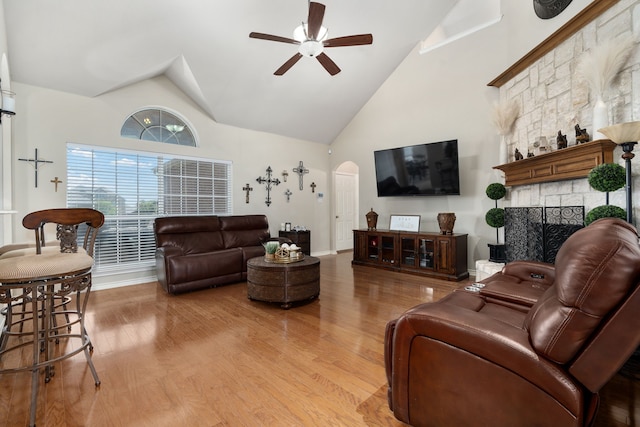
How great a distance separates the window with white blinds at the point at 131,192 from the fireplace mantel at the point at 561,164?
5008 mm

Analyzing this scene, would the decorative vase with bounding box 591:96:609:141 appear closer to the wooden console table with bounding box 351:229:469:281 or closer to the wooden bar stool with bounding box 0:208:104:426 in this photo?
the wooden console table with bounding box 351:229:469:281

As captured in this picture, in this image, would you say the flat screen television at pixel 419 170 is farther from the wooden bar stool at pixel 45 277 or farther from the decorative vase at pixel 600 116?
the wooden bar stool at pixel 45 277

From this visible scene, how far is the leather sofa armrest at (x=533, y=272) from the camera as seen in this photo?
2283mm

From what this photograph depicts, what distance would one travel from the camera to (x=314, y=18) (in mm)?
2828

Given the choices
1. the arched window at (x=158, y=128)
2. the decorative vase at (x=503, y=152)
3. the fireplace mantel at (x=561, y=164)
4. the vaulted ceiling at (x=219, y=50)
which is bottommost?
the fireplace mantel at (x=561, y=164)

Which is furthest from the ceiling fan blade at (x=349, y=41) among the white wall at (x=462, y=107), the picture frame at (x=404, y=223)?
the picture frame at (x=404, y=223)

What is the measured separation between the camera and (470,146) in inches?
193

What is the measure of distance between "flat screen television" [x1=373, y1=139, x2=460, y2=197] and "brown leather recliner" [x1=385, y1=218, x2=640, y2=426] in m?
3.82

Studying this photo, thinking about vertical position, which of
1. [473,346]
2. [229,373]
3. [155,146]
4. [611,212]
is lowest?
[229,373]

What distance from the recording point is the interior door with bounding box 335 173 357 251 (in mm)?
7902

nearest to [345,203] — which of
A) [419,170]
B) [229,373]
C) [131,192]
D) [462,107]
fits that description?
[419,170]

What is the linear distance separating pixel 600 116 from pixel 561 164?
23.8 inches

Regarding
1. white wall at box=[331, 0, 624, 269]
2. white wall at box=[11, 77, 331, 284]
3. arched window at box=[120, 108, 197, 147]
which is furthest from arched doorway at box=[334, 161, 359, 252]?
arched window at box=[120, 108, 197, 147]

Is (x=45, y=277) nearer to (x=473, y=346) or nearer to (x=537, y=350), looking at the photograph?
(x=473, y=346)
